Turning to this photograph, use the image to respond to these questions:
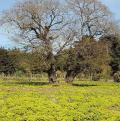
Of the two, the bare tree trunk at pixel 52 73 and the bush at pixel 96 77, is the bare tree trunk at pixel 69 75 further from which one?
the bush at pixel 96 77

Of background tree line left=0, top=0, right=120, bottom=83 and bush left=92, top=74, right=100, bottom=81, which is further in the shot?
bush left=92, top=74, right=100, bottom=81

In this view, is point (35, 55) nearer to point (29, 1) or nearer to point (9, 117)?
point (29, 1)

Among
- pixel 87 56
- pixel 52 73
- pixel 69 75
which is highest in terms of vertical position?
pixel 87 56

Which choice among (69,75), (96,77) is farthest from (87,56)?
(96,77)

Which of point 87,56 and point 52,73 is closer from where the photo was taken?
point 52,73

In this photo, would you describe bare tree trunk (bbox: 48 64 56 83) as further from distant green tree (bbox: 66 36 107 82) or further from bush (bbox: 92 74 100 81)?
bush (bbox: 92 74 100 81)

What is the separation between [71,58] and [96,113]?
1215 inches

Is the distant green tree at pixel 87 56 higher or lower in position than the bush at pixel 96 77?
higher

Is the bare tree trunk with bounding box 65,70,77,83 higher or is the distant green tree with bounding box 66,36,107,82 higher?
the distant green tree with bounding box 66,36,107,82

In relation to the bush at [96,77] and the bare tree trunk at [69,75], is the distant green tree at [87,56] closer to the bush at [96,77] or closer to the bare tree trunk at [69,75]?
the bare tree trunk at [69,75]

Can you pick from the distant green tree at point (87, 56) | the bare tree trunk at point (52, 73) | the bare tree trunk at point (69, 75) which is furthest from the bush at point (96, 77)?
the bare tree trunk at point (52, 73)

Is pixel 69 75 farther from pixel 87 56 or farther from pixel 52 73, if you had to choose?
pixel 87 56

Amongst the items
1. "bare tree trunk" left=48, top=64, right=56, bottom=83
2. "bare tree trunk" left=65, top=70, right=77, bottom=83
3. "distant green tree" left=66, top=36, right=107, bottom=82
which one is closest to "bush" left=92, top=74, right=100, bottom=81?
"bare tree trunk" left=65, top=70, right=77, bottom=83

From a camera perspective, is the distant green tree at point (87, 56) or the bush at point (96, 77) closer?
the distant green tree at point (87, 56)
